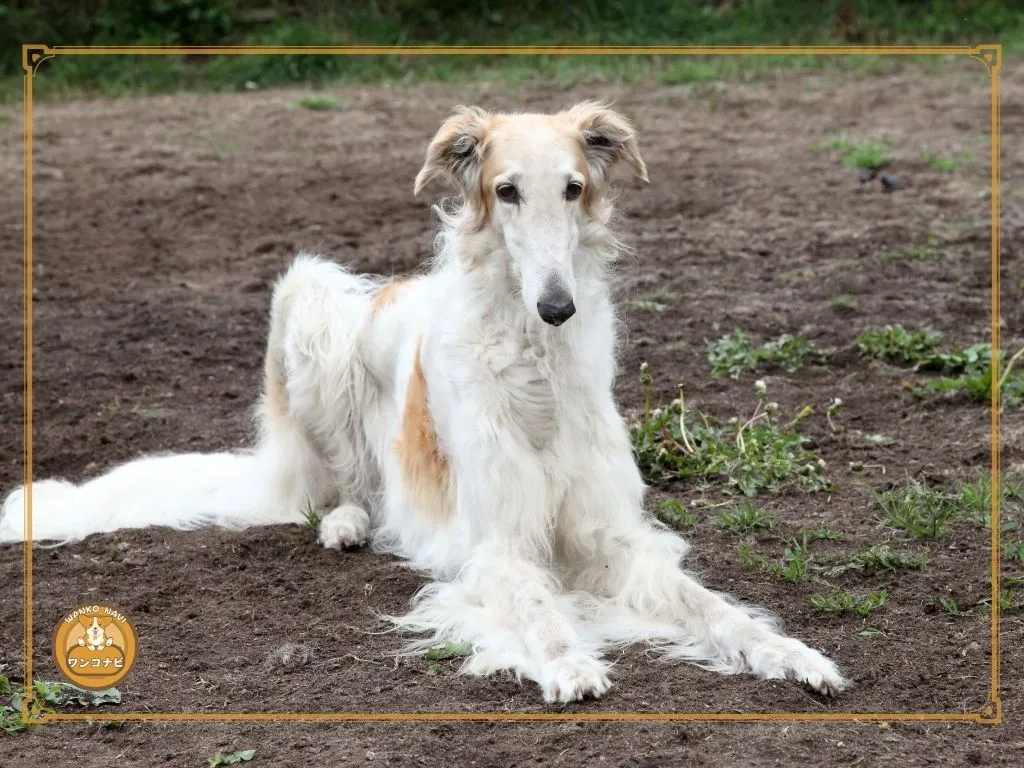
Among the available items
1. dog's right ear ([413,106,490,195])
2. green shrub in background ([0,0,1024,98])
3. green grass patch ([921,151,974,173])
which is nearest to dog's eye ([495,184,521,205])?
dog's right ear ([413,106,490,195])

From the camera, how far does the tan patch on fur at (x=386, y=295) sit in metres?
5.94

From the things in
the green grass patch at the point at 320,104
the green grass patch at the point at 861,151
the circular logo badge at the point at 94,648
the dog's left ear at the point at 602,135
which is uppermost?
the dog's left ear at the point at 602,135

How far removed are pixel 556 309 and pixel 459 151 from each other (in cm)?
81

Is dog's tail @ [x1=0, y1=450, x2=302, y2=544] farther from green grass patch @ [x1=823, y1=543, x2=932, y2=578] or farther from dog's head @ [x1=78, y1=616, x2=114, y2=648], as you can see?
green grass patch @ [x1=823, y1=543, x2=932, y2=578]

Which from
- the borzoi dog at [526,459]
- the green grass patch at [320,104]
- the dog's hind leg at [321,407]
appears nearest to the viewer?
the borzoi dog at [526,459]

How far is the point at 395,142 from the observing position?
1120 cm

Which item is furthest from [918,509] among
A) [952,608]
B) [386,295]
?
[386,295]

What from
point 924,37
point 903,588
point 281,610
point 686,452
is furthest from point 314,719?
point 924,37

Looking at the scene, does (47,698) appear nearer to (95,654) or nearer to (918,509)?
(95,654)

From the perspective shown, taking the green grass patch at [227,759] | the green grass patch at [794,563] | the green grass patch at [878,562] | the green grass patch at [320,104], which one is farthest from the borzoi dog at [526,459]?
the green grass patch at [320,104]

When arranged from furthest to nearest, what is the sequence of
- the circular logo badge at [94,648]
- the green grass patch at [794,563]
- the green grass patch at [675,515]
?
the green grass patch at [675,515] → the green grass patch at [794,563] → the circular logo badge at [94,648]

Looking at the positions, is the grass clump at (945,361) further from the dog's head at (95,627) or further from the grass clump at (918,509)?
the dog's head at (95,627)

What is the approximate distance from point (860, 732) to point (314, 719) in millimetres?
1517

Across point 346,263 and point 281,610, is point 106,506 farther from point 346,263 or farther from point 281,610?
point 346,263
